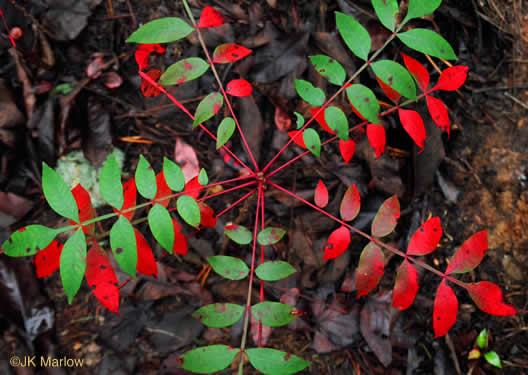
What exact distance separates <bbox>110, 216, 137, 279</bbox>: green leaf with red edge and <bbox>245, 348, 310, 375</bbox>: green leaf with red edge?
38 cm

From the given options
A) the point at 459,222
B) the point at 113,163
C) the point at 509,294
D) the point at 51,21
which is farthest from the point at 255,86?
the point at 509,294

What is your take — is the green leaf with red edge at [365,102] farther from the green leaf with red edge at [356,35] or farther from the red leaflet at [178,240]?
the red leaflet at [178,240]

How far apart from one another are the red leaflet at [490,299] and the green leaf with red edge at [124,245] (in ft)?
3.05

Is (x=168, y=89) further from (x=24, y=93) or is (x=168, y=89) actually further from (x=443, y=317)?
(x=443, y=317)

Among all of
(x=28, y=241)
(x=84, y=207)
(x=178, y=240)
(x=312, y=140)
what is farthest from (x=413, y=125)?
(x=28, y=241)

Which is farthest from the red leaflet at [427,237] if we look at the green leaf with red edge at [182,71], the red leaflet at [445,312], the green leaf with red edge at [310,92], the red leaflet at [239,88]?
the green leaf with red edge at [182,71]

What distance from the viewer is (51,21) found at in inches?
61.4

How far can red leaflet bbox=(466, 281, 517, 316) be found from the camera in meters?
0.94

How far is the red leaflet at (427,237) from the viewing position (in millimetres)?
999

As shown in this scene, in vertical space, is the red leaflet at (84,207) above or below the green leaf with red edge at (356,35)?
below

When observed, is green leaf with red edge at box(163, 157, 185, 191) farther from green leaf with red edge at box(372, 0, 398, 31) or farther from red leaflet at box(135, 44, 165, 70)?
green leaf with red edge at box(372, 0, 398, 31)

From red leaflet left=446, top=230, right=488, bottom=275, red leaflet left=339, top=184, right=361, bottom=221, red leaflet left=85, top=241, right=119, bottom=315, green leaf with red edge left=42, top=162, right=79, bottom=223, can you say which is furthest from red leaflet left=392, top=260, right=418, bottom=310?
green leaf with red edge left=42, top=162, right=79, bottom=223

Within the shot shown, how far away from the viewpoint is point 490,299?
96 cm

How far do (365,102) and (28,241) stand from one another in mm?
975
